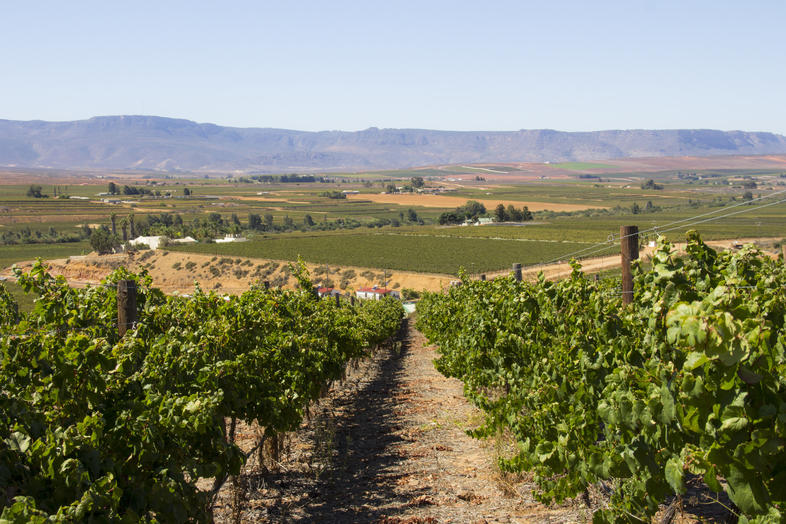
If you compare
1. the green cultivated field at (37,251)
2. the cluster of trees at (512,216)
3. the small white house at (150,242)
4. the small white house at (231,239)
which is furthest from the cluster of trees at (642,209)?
the green cultivated field at (37,251)

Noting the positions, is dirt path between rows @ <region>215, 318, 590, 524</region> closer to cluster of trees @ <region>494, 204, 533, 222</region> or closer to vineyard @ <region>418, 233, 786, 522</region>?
vineyard @ <region>418, 233, 786, 522</region>

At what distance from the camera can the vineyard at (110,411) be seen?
387 cm

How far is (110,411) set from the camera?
4.64 metres

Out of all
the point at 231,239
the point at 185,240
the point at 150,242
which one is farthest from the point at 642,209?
the point at 150,242

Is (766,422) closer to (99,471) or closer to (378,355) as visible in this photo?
(99,471)

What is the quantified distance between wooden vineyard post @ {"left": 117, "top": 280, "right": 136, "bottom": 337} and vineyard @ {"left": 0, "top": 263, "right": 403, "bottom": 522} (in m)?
0.12

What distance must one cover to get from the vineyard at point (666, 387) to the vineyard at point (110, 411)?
264 cm

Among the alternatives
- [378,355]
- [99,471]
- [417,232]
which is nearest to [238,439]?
[99,471]

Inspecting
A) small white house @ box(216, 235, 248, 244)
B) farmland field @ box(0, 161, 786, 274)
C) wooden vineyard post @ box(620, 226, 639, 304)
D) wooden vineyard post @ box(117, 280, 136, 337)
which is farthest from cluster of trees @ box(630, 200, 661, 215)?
wooden vineyard post @ box(117, 280, 136, 337)

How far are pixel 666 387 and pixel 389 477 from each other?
20.7 feet

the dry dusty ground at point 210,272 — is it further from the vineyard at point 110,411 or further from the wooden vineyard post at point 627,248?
the vineyard at point 110,411

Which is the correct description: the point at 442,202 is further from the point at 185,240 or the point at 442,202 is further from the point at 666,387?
the point at 666,387

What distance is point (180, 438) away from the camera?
4.91m

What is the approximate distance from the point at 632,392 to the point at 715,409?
785mm
